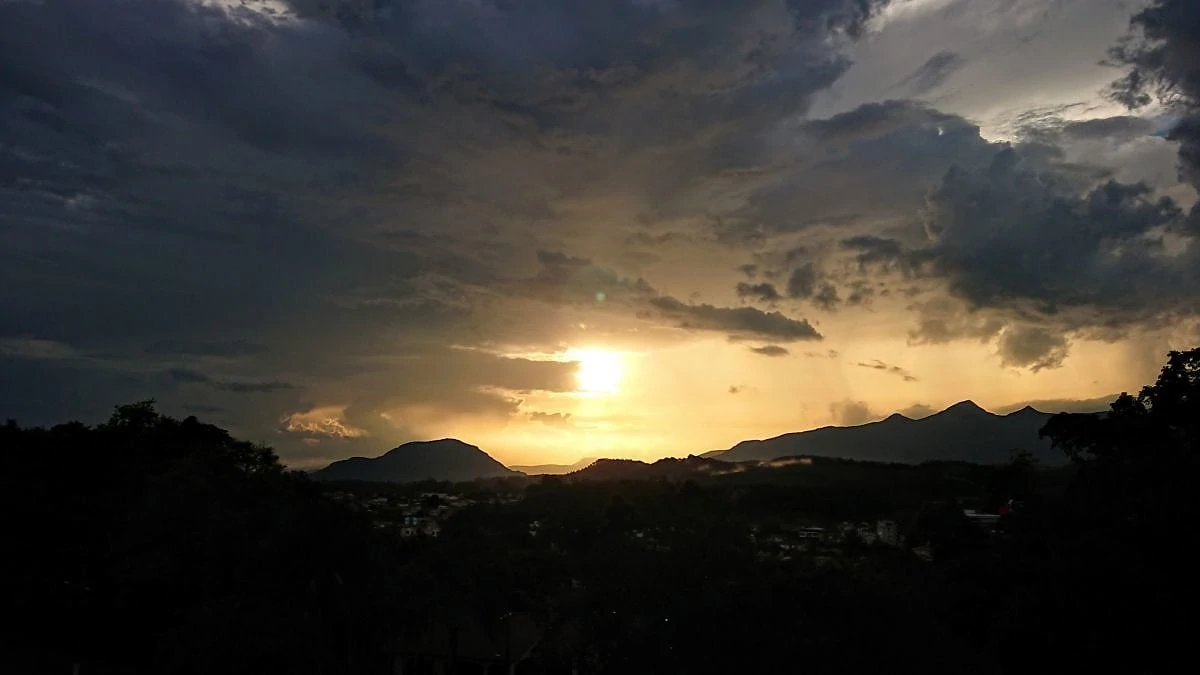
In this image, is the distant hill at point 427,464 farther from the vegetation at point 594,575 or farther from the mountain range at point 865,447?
the vegetation at point 594,575

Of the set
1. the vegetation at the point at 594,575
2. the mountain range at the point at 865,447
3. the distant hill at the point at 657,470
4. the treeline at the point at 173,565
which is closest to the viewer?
the vegetation at the point at 594,575

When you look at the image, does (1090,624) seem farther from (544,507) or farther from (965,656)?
(544,507)

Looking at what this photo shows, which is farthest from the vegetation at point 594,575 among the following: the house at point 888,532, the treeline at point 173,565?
the house at point 888,532

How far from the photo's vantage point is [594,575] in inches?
904

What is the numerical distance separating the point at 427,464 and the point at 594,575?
128 m

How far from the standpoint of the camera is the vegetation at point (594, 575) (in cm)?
2009

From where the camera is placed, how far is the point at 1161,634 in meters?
21.0

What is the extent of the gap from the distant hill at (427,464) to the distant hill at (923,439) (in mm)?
41733

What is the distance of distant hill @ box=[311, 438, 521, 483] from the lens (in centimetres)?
13775

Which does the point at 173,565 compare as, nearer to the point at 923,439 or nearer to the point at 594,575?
the point at 594,575

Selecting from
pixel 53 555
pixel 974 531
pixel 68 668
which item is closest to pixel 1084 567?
pixel 974 531

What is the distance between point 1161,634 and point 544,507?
4240 cm

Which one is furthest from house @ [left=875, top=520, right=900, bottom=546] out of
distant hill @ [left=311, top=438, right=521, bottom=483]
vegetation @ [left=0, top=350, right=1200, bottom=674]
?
distant hill @ [left=311, top=438, right=521, bottom=483]

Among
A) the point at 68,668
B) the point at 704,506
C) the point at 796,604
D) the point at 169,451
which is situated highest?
the point at 169,451
